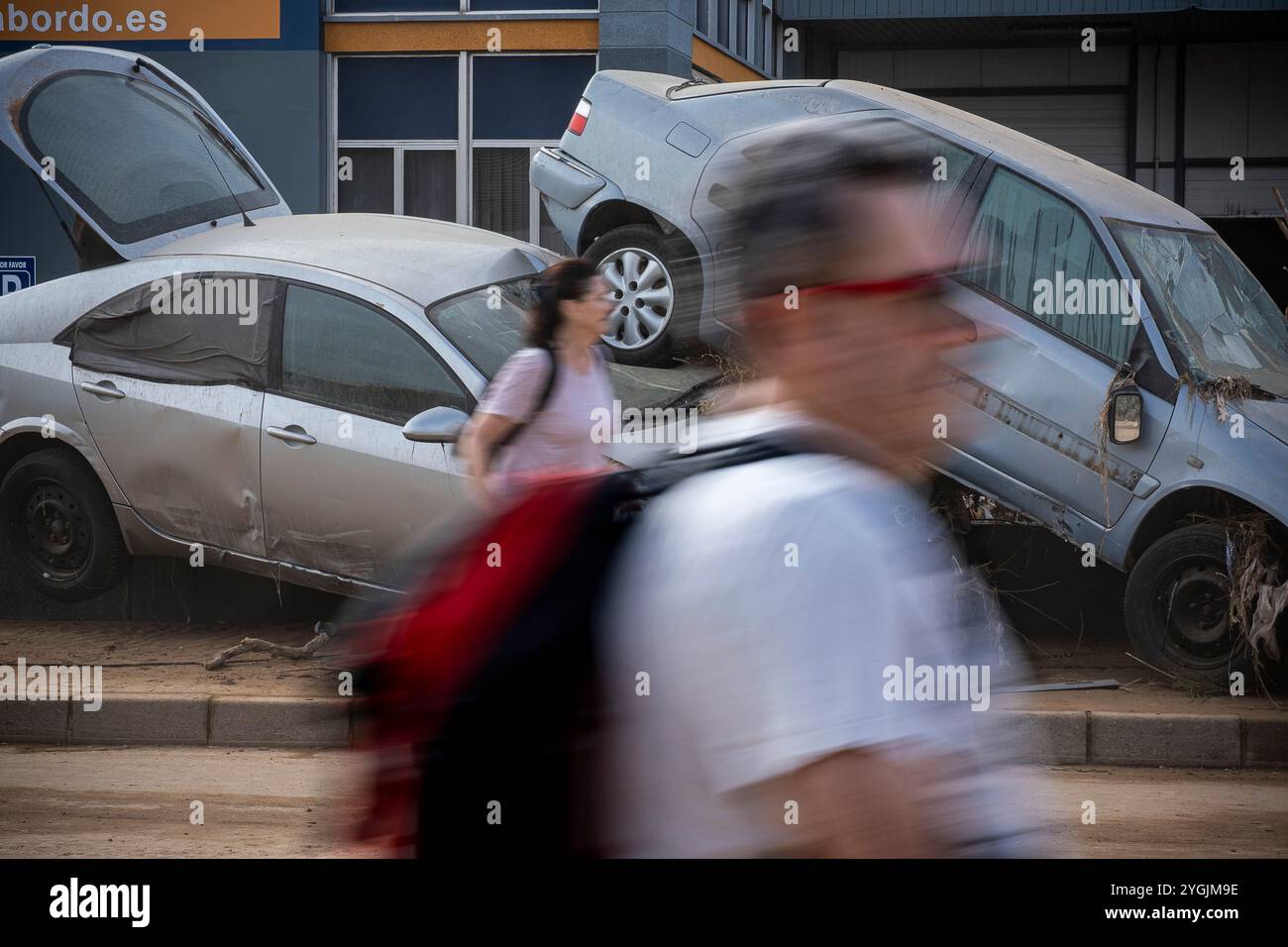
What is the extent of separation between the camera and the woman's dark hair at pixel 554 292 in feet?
16.0

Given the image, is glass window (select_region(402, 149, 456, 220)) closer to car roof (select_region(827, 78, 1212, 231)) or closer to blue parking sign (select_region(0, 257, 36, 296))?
blue parking sign (select_region(0, 257, 36, 296))

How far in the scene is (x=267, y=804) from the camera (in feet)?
18.1

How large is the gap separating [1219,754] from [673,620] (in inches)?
224

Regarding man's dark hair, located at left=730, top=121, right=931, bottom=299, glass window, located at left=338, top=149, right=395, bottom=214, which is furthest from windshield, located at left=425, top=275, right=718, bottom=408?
glass window, located at left=338, top=149, right=395, bottom=214

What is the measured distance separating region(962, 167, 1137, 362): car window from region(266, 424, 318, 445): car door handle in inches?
119

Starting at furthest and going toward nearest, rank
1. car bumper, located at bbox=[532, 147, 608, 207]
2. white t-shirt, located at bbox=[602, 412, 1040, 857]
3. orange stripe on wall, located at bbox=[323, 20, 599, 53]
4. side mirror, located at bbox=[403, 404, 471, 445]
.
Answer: orange stripe on wall, located at bbox=[323, 20, 599, 53]
car bumper, located at bbox=[532, 147, 608, 207]
side mirror, located at bbox=[403, 404, 471, 445]
white t-shirt, located at bbox=[602, 412, 1040, 857]

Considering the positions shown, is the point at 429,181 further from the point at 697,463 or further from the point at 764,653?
the point at 764,653

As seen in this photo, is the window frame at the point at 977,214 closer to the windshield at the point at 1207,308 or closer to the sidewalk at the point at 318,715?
the windshield at the point at 1207,308

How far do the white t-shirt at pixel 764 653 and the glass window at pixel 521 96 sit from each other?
1686 cm

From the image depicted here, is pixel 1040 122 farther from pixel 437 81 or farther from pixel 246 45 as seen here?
pixel 246 45

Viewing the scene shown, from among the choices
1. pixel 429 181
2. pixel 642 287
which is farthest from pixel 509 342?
pixel 429 181

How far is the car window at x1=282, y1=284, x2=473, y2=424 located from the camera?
261 inches

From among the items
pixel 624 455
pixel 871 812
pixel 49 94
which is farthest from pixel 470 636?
pixel 49 94

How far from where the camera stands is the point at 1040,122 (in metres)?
26.1
